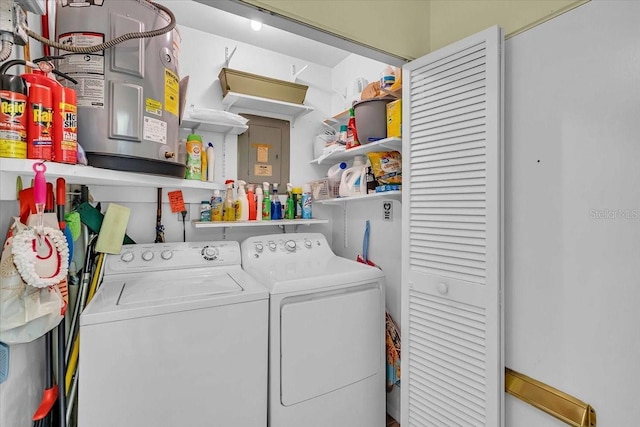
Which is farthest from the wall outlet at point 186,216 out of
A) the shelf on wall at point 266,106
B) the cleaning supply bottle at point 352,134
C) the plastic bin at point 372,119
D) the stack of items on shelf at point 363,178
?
the plastic bin at point 372,119

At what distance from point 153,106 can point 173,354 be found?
1.06m

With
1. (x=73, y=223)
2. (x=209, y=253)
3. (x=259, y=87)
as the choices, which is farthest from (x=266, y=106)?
(x=73, y=223)

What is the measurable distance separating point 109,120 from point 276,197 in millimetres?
1526

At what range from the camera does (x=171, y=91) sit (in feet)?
4.11

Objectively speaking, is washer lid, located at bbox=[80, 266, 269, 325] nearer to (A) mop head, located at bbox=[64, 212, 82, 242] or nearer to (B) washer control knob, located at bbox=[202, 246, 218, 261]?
(B) washer control knob, located at bbox=[202, 246, 218, 261]

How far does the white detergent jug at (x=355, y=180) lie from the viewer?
211 centimetres

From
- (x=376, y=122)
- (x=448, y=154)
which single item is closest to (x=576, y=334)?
(x=448, y=154)

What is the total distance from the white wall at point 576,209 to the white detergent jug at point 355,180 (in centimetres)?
99

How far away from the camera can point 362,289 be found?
1905mm

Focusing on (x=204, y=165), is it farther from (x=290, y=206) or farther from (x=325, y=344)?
(x=325, y=344)

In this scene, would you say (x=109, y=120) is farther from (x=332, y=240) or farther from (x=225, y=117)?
(x=332, y=240)

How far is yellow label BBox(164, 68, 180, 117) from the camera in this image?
1225 mm

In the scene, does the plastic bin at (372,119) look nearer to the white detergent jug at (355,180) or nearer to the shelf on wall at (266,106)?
the white detergent jug at (355,180)

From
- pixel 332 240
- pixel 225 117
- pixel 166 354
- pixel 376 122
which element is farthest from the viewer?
pixel 332 240
